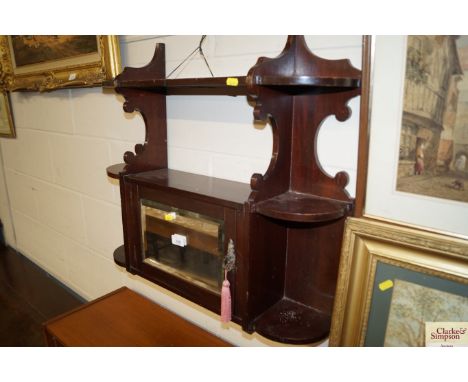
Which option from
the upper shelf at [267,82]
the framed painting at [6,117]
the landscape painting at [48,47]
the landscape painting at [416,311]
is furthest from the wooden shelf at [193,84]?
the framed painting at [6,117]

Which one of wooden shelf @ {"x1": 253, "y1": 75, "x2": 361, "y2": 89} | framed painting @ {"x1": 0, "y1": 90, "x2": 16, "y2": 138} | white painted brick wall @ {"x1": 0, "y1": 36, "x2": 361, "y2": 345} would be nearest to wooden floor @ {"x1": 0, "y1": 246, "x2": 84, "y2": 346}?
white painted brick wall @ {"x1": 0, "y1": 36, "x2": 361, "y2": 345}

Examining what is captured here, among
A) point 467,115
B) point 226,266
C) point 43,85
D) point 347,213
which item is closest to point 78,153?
point 43,85

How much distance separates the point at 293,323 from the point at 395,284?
0.92 feet

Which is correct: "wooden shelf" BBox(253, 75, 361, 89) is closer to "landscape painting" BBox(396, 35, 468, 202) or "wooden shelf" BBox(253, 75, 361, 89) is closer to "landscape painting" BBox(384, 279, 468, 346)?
"landscape painting" BBox(396, 35, 468, 202)

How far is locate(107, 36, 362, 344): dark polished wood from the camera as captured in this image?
2.52 feet

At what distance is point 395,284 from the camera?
733 millimetres

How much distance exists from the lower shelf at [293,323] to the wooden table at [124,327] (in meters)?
0.34

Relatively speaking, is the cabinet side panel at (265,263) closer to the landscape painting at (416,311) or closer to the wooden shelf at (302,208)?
the wooden shelf at (302,208)

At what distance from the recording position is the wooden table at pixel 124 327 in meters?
1.21

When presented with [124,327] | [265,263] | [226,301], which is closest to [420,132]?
[265,263]

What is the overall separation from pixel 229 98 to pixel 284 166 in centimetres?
28

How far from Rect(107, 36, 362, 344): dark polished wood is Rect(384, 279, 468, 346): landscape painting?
0.55 ft
